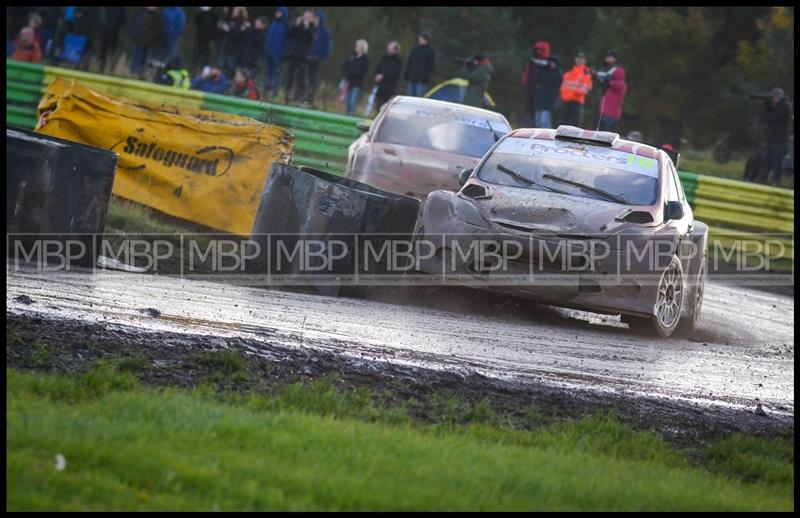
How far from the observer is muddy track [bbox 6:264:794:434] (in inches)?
310

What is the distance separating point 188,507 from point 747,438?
11.9 ft

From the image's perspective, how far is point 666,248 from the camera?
37.1 feet

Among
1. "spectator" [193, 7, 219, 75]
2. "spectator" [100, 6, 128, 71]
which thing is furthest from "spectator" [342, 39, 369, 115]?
"spectator" [100, 6, 128, 71]

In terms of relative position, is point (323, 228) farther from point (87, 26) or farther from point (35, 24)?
point (35, 24)

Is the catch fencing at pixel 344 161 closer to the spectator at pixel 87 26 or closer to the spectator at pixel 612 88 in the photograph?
the spectator at pixel 612 88

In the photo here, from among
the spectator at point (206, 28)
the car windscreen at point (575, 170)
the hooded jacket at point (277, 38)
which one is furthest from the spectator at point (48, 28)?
the car windscreen at point (575, 170)

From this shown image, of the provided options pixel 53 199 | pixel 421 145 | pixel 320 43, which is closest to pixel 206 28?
pixel 320 43

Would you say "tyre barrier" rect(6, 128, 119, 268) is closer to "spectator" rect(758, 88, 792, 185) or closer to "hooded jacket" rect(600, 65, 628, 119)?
"hooded jacket" rect(600, 65, 628, 119)

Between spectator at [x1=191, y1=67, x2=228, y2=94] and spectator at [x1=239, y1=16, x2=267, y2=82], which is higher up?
spectator at [x1=239, y1=16, x2=267, y2=82]

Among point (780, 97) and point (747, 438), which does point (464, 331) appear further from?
point (780, 97)

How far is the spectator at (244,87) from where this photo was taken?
79.0 feet

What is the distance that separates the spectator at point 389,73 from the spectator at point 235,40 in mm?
3058

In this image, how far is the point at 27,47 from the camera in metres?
28.5

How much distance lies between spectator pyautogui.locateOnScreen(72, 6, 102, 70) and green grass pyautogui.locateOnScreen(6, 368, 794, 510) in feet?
77.7
